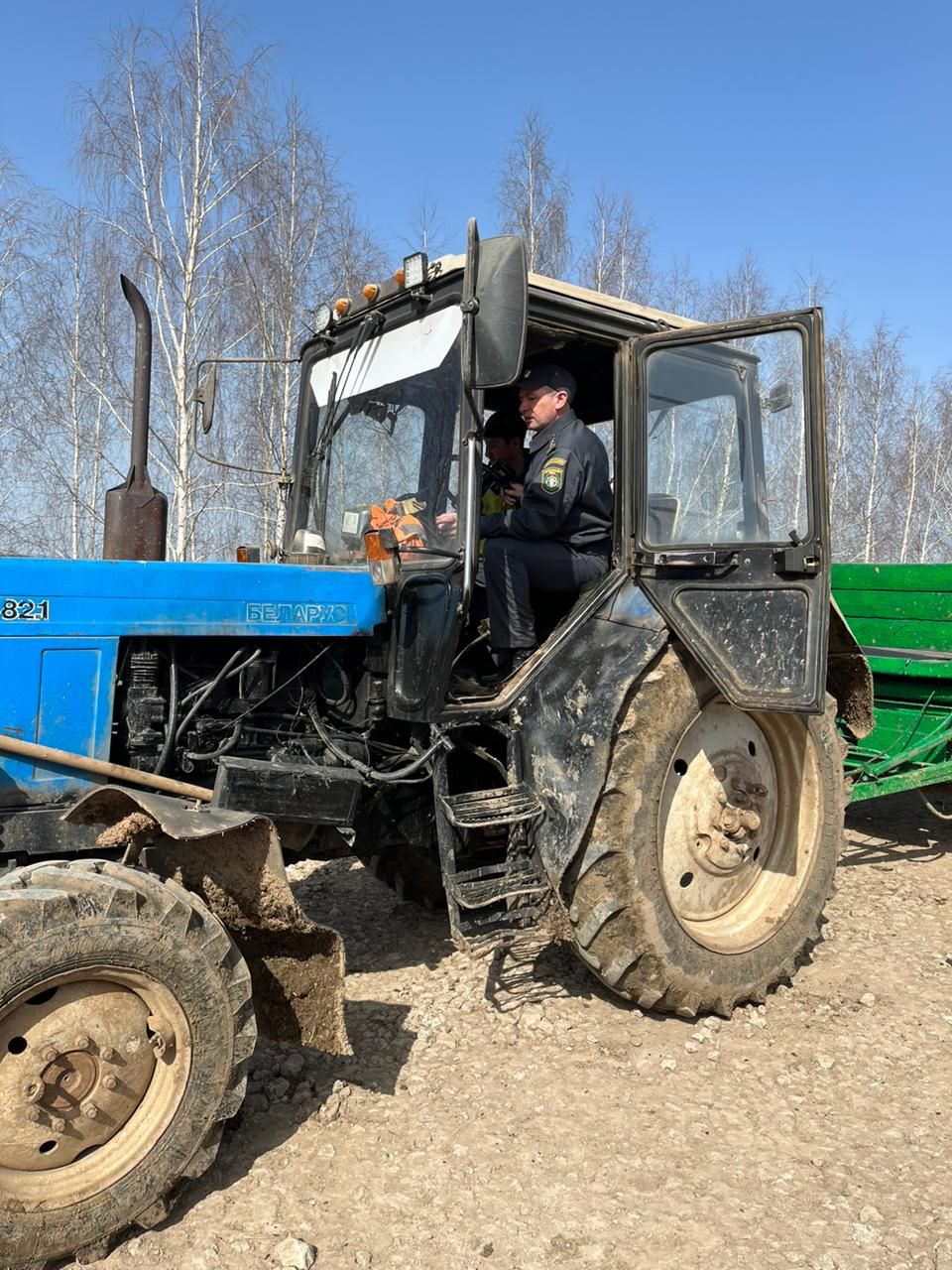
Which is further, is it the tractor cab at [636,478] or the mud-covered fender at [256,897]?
the tractor cab at [636,478]

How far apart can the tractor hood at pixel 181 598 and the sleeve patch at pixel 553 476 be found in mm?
698

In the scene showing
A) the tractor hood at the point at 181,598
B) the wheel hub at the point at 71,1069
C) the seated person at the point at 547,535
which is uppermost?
the seated person at the point at 547,535

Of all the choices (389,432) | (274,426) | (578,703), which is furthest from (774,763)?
(274,426)

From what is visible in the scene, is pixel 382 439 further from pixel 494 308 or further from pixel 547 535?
pixel 494 308

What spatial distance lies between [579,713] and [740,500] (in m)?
1.01

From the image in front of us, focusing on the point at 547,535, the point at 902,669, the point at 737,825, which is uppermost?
the point at 547,535

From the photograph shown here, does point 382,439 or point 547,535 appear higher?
point 382,439

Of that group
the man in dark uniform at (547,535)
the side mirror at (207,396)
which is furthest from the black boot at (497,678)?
the side mirror at (207,396)

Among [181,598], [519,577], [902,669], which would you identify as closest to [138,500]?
[181,598]

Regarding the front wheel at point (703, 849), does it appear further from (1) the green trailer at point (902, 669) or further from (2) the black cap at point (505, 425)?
(1) the green trailer at point (902, 669)

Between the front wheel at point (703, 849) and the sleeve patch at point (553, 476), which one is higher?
the sleeve patch at point (553, 476)

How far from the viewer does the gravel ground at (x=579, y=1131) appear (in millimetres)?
2422

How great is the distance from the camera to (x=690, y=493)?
373 centimetres

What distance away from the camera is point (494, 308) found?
2.88 metres
